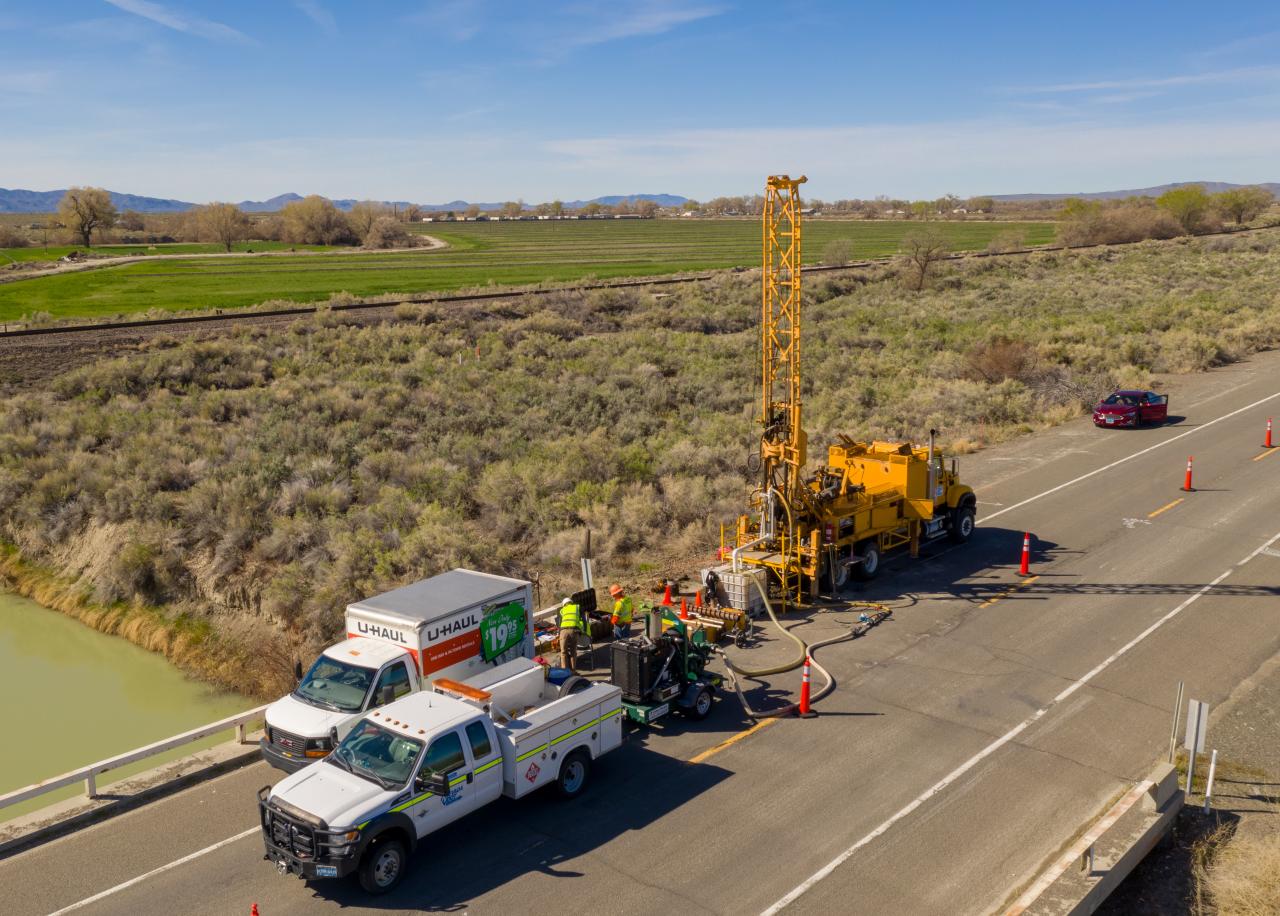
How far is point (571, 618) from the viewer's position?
52.9ft

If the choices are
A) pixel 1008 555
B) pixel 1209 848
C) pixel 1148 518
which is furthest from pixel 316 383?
pixel 1209 848

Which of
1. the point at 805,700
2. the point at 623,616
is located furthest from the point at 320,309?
the point at 805,700

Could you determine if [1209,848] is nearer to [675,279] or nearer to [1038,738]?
[1038,738]

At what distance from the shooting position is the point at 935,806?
12477 mm

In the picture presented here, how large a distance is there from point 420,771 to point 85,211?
138m

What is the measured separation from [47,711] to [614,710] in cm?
1168

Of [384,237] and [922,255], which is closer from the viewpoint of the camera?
[922,255]

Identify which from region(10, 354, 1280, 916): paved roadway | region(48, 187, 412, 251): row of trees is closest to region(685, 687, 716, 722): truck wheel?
region(10, 354, 1280, 916): paved roadway

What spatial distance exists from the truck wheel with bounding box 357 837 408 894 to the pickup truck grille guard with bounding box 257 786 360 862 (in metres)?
0.35

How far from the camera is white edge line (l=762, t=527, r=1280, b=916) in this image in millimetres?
10898

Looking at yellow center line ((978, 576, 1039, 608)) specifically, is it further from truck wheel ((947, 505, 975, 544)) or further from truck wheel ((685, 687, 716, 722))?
truck wheel ((685, 687, 716, 722))

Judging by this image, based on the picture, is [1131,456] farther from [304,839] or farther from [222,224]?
[222,224]

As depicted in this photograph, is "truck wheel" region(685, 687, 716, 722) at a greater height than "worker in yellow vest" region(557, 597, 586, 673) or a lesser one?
lesser

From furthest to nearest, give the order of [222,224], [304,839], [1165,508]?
[222,224] < [1165,508] < [304,839]
